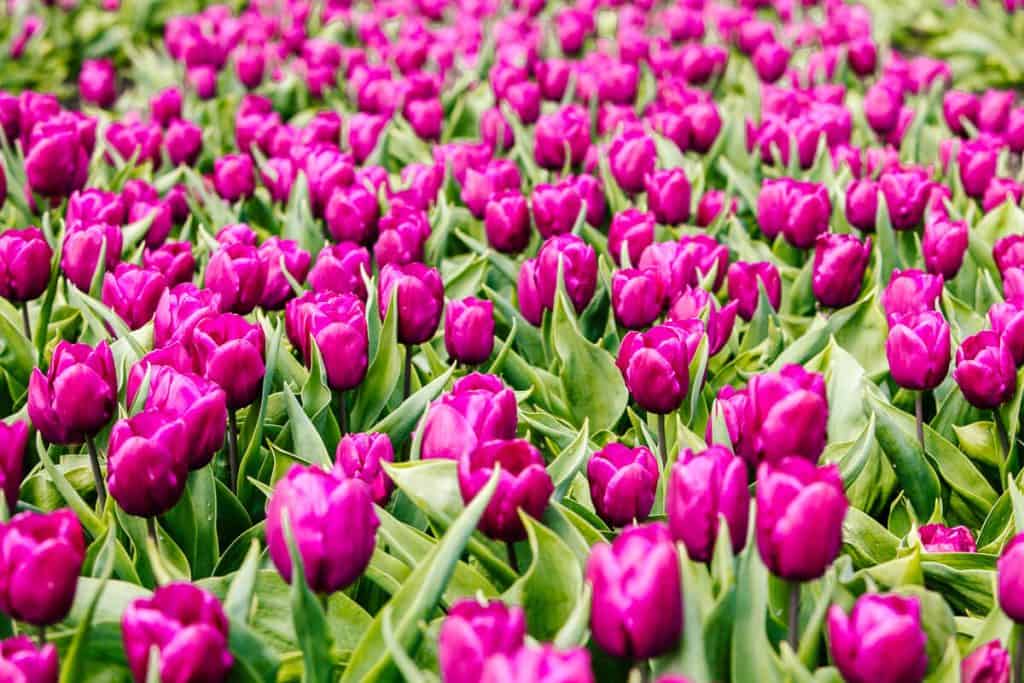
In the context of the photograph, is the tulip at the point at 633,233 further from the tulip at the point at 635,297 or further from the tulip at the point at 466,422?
the tulip at the point at 466,422

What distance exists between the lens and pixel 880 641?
1.33 meters

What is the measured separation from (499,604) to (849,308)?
5.10 ft

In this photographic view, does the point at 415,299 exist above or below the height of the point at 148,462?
below

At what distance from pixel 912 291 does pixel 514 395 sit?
104 cm

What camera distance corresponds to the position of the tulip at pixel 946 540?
6.30 feet

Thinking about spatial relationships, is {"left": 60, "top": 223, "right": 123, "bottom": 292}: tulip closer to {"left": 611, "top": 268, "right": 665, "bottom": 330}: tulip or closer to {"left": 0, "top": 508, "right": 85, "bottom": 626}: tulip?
{"left": 611, "top": 268, "right": 665, "bottom": 330}: tulip

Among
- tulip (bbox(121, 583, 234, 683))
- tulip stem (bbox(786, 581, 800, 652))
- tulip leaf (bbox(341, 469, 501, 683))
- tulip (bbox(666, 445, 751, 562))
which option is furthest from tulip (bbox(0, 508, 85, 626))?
tulip stem (bbox(786, 581, 800, 652))

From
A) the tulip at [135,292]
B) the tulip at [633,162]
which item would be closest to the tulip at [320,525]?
the tulip at [135,292]

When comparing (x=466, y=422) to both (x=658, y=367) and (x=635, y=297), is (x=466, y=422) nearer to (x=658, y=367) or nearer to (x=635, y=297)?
(x=658, y=367)

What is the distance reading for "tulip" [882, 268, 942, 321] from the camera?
97.9 inches

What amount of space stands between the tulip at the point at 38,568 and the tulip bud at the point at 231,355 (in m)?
0.52

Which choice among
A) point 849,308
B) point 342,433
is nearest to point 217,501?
point 342,433

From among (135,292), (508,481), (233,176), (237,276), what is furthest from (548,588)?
(233,176)

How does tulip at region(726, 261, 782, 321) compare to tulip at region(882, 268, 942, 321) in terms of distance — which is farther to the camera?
tulip at region(726, 261, 782, 321)
